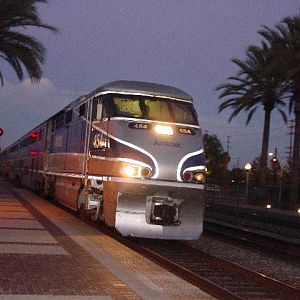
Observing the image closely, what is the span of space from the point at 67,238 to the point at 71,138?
6.58 metres

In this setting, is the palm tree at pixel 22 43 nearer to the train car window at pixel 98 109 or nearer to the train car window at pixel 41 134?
the train car window at pixel 41 134

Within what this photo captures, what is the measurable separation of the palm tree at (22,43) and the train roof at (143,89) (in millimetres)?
10824

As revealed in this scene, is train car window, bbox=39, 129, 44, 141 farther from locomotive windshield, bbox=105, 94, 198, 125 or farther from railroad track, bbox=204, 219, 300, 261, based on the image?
locomotive windshield, bbox=105, 94, 198, 125

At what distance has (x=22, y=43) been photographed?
87.5 feet

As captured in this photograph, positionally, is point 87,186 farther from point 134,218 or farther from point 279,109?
point 279,109

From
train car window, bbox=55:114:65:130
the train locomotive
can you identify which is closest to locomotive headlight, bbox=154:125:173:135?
the train locomotive

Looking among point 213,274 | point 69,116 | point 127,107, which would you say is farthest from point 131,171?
point 69,116

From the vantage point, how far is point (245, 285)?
1047 centimetres

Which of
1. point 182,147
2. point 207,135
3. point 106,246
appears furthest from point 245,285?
point 207,135

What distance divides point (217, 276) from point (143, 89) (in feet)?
18.6

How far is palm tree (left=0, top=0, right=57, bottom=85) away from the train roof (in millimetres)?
10824

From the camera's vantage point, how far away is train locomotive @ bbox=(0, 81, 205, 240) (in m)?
13.5

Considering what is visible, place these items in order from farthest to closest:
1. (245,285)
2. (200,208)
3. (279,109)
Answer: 1. (279,109)
2. (200,208)
3. (245,285)

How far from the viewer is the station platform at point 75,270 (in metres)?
7.95
